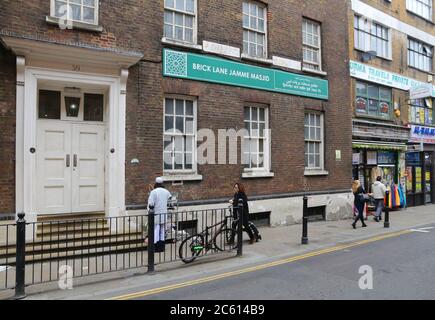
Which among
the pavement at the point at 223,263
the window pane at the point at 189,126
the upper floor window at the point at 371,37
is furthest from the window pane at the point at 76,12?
the upper floor window at the point at 371,37

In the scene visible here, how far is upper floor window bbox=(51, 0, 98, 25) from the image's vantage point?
906cm

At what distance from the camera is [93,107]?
395 inches

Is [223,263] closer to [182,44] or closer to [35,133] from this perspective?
[35,133]

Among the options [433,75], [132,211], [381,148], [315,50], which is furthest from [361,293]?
[433,75]

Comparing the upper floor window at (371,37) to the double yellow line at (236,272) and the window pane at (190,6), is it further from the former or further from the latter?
the double yellow line at (236,272)

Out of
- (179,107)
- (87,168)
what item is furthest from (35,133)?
(179,107)

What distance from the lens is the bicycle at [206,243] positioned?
8.01 m

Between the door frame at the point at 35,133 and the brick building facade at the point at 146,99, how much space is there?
24 millimetres

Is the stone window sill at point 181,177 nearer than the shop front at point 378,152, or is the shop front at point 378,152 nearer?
the stone window sill at point 181,177

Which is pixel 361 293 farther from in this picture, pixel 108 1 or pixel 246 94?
pixel 108 1

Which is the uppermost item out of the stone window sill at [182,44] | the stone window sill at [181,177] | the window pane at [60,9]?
the window pane at [60,9]

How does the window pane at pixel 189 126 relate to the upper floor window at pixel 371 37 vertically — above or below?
below

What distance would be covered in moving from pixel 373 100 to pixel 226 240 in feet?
42.1

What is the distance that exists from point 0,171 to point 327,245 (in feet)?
26.1
